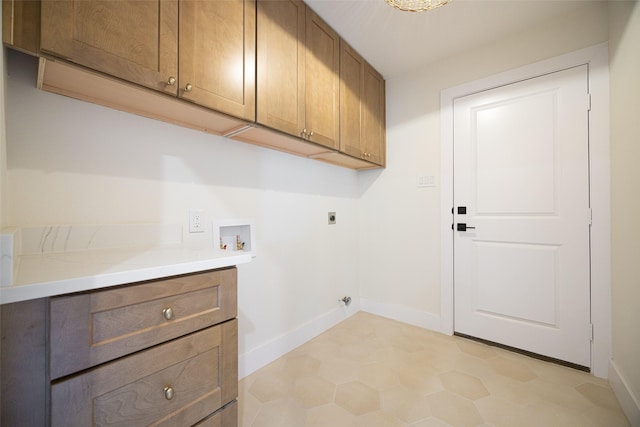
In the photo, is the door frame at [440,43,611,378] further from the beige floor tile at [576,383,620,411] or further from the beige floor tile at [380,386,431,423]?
the beige floor tile at [380,386,431,423]

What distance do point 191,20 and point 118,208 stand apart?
862 millimetres

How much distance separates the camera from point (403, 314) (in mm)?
2418

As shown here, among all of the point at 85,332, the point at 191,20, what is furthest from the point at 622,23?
the point at 85,332

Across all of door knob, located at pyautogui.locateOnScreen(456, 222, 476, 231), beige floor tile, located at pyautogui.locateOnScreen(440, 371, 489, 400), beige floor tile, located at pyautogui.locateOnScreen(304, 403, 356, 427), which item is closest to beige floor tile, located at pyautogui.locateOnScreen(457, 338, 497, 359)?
beige floor tile, located at pyautogui.locateOnScreen(440, 371, 489, 400)

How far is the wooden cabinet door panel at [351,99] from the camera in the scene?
194cm

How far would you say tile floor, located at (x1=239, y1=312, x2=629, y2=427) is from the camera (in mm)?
1276

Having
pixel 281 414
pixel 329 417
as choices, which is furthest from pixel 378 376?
pixel 281 414

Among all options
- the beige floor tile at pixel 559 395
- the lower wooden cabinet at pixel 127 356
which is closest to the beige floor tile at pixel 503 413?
the beige floor tile at pixel 559 395

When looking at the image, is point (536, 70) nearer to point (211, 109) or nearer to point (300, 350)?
point (211, 109)

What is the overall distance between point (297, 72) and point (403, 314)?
221 cm

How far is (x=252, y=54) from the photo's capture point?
1.29 metres

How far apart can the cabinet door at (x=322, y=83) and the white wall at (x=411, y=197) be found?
0.86m

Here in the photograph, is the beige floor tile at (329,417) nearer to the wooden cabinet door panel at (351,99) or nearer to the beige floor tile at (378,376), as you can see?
the beige floor tile at (378,376)

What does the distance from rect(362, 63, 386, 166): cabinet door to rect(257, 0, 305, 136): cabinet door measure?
0.81 m
